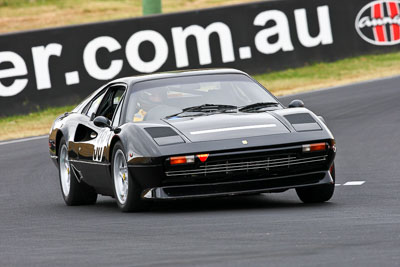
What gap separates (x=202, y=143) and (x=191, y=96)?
49.2 inches

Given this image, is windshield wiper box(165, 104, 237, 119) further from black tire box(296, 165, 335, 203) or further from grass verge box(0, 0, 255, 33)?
grass verge box(0, 0, 255, 33)

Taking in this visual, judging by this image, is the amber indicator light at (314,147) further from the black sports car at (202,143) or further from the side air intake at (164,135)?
the side air intake at (164,135)

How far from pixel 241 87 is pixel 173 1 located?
34542mm

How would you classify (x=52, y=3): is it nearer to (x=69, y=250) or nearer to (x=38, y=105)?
(x=38, y=105)

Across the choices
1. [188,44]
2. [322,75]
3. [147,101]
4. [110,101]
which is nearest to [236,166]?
[147,101]

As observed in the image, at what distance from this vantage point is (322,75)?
2427 cm

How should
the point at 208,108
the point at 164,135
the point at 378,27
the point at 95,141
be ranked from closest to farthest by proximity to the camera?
the point at 164,135 → the point at 208,108 → the point at 95,141 → the point at 378,27

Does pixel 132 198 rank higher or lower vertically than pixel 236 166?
lower

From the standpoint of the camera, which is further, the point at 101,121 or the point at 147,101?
the point at 147,101

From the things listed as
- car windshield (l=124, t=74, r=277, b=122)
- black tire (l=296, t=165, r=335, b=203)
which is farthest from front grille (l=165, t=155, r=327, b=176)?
car windshield (l=124, t=74, r=277, b=122)

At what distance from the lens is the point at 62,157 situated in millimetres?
11258

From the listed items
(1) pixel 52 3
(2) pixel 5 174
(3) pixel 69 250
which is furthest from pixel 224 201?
(1) pixel 52 3

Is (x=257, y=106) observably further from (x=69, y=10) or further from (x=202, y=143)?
(x=69, y=10)

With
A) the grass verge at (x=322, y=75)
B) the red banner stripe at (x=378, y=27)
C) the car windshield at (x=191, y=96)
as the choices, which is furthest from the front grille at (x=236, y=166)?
the red banner stripe at (x=378, y=27)
